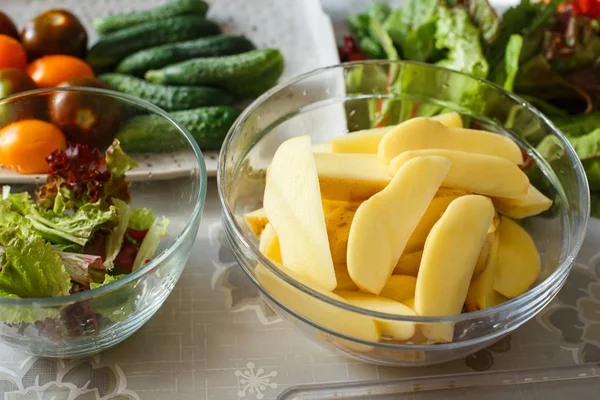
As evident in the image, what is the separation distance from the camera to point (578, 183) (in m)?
0.81

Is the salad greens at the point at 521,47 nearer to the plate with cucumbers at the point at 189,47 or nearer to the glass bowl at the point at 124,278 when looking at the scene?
the plate with cucumbers at the point at 189,47

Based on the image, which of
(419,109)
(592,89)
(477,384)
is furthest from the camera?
(592,89)

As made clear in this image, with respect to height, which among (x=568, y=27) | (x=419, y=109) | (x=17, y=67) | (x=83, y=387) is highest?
(x=568, y=27)

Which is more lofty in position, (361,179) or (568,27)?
(568,27)

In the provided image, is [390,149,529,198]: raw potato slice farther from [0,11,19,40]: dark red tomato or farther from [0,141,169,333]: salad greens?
[0,11,19,40]: dark red tomato

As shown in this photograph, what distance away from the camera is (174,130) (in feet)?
2.90

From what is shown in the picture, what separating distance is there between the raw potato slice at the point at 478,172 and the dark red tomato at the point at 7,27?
791 mm

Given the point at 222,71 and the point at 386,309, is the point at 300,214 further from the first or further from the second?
the point at 222,71

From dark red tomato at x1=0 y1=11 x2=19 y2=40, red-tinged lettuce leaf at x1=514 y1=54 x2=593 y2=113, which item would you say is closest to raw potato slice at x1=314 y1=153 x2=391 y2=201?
red-tinged lettuce leaf at x1=514 y1=54 x2=593 y2=113

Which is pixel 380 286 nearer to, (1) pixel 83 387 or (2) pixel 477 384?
(2) pixel 477 384

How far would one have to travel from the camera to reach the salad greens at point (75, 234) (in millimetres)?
682

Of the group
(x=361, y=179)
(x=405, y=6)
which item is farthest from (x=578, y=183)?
(x=405, y=6)

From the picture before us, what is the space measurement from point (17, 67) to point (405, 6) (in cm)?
70

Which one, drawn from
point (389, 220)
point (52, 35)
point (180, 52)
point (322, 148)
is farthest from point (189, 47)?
point (389, 220)
